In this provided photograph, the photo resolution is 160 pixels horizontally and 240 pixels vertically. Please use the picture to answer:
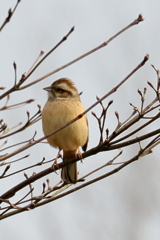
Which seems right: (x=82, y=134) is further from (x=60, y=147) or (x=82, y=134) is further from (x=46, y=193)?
(x=46, y=193)

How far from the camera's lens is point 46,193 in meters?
4.47

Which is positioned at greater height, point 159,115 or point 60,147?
point 60,147

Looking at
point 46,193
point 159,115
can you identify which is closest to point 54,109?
point 46,193

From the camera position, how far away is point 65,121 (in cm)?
588

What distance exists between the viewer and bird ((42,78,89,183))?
5.89m

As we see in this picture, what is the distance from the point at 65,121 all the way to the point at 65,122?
0.8 inches

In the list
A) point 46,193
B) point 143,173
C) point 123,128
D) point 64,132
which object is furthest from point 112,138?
point 143,173

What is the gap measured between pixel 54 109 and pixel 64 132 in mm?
360

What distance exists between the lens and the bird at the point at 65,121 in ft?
19.3

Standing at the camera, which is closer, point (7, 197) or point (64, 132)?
point (7, 197)

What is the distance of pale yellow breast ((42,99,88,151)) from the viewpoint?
5875 mm

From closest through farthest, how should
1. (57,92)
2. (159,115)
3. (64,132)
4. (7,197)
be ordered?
(159,115) < (7,197) < (64,132) < (57,92)

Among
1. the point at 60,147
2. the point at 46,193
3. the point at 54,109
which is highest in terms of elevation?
the point at 54,109

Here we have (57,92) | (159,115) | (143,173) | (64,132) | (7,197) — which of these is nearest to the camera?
(159,115)
